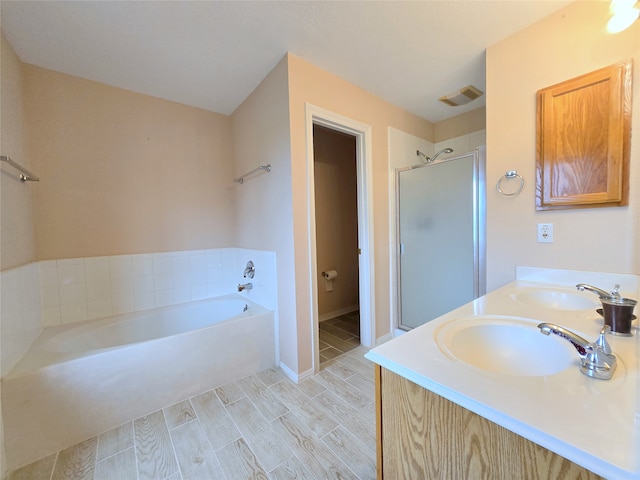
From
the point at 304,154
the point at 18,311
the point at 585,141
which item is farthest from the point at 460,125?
the point at 18,311

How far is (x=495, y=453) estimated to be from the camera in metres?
0.52

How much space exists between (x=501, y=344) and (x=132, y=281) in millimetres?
2699

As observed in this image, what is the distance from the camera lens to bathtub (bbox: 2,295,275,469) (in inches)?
50.6

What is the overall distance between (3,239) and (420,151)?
3.41 metres

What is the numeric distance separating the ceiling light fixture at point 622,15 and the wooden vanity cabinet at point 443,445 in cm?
188

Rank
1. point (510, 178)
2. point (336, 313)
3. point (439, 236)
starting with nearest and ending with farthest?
1. point (510, 178)
2. point (439, 236)
3. point (336, 313)

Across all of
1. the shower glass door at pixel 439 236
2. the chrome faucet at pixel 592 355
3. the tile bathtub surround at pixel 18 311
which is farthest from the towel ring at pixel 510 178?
the tile bathtub surround at pixel 18 311

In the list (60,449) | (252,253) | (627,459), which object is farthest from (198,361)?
(627,459)

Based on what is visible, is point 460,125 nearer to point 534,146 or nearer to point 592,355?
point 534,146

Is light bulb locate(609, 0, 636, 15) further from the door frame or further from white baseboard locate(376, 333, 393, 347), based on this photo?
white baseboard locate(376, 333, 393, 347)

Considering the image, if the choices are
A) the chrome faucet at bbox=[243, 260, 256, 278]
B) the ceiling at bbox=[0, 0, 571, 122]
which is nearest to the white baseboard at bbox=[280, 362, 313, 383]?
the chrome faucet at bbox=[243, 260, 256, 278]

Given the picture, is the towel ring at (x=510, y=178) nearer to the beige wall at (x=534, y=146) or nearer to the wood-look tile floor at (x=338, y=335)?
the beige wall at (x=534, y=146)

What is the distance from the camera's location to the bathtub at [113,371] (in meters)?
1.29

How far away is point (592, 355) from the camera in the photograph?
0.58 m
